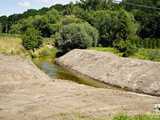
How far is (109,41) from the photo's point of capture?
95375mm

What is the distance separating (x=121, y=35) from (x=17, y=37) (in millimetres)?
22678

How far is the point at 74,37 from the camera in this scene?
84.6 metres

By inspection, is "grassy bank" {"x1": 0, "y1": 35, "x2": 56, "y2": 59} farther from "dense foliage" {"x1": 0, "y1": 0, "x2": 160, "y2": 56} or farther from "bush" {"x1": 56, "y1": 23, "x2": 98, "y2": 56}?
"dense foliage" {"x1": 0, "y1": 0, "x2": 160, "y2": 56}

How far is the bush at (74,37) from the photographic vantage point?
8447 centimetres

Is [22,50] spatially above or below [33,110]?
below

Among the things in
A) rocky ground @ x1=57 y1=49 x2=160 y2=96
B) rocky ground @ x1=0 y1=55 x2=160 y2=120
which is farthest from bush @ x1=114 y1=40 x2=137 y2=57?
rocky ground @ x1=0 y1=55 x2=160 y2=120

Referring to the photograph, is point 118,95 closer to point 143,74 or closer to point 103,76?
point 143,74

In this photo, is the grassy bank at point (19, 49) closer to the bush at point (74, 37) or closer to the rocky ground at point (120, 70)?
the bush at point (74, 37)

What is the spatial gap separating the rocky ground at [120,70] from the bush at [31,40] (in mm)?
16205

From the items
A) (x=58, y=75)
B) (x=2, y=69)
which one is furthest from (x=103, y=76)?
(x=2, y=69)

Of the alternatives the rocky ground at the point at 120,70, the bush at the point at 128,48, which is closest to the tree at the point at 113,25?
the bush at the point at 128,48

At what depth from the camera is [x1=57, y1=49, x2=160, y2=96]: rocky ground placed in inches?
1820

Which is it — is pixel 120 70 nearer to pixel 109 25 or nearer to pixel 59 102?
pixel 59 102

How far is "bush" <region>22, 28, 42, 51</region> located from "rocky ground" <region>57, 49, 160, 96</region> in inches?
638
